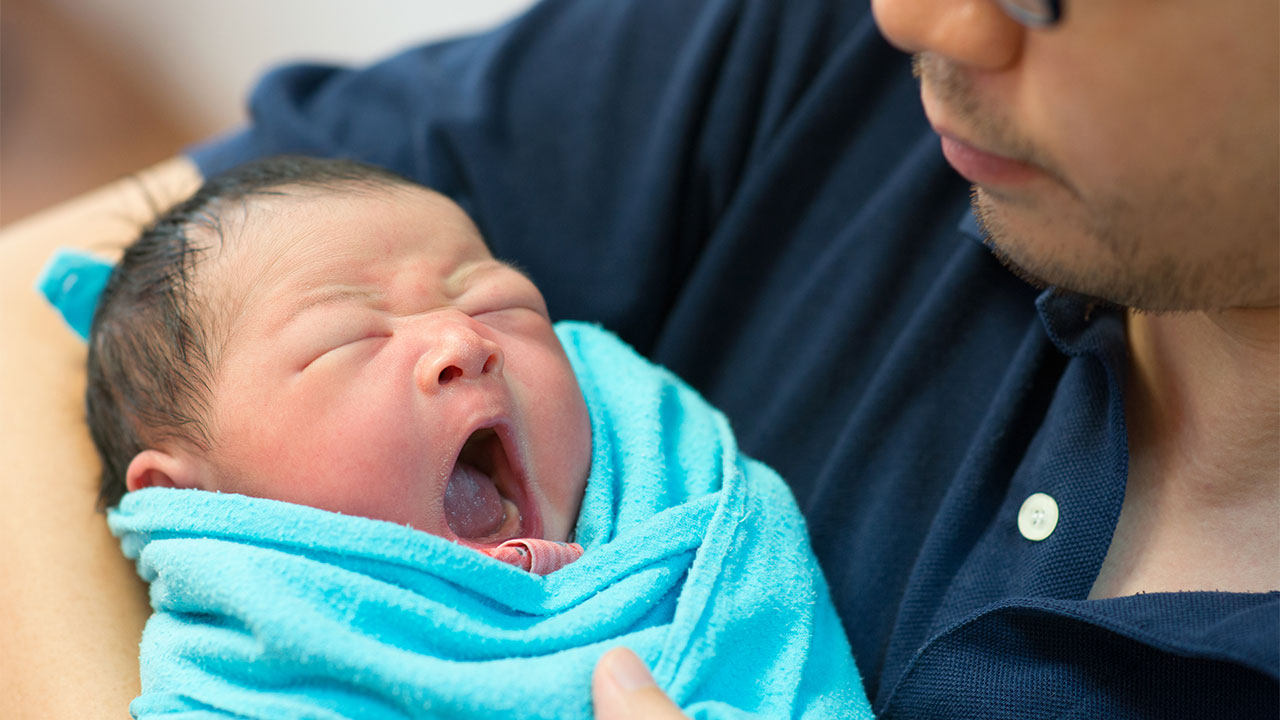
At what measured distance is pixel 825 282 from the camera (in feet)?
3.88

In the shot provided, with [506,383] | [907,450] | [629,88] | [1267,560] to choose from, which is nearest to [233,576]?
[506,383]

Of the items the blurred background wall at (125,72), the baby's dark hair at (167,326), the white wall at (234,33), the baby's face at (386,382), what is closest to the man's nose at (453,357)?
the baby's face at (386,382)

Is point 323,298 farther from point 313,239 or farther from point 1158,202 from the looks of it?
point 1158,202

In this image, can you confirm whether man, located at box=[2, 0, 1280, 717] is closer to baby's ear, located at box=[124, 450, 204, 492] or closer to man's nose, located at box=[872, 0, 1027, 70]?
man's nose, located at box=[872, 0, 1027, 70]

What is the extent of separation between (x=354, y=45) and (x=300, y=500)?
7.41 feet

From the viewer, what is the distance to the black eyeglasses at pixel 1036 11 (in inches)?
27.1

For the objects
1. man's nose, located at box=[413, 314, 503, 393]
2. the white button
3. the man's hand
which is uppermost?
man's nose, located at box=[413, 314, 503, 393]

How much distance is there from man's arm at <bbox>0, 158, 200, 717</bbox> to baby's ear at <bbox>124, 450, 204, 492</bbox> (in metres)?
0.13

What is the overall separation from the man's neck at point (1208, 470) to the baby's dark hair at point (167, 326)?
0.84 meters

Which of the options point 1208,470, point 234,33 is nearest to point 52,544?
point 1208,470

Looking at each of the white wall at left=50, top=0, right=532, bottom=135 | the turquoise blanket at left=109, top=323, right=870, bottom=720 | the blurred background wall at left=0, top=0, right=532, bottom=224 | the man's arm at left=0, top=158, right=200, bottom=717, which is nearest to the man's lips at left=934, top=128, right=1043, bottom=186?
the turquoise blanket at left=109, top=323, right=870, bottom=720

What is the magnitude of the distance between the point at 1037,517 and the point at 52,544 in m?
1.00

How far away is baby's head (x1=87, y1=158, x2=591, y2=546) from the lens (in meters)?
0.86

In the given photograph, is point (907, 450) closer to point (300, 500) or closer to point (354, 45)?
point (300, 500)
